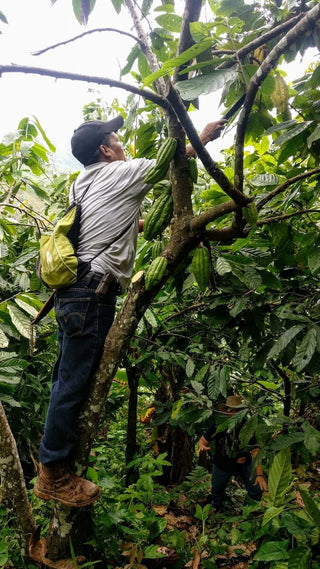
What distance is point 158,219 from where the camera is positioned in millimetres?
1344

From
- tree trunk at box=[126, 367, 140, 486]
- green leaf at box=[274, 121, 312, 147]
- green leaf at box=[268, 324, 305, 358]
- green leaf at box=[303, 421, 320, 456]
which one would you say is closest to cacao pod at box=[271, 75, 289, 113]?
green leaf at box=[274, 121, 312, 147]

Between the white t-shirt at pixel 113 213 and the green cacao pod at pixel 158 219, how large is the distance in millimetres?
211

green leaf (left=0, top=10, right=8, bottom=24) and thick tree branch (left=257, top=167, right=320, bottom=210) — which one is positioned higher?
green leaf (left=0, top=10, right=8, bottom=24)

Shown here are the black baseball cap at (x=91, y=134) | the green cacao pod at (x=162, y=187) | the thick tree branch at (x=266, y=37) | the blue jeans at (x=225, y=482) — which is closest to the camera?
the thick tree branch at (x=266, y=37)

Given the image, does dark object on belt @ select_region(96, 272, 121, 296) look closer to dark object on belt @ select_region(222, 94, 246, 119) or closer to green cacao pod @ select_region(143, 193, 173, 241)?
green cacao pod @ select_region(143, 193, 173, 241)

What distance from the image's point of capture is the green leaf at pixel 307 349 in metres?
1.24

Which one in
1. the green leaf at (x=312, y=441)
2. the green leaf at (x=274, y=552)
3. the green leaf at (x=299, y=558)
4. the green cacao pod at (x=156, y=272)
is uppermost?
the green cacao pod at (x=156, y=272)

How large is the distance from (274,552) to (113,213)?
1280 mm

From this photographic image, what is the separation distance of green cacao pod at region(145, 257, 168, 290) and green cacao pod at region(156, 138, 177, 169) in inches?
12.4

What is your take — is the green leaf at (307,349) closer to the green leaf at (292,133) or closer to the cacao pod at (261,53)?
the green leaf at (292,133)

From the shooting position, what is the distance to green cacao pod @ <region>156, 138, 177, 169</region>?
1.27 meters

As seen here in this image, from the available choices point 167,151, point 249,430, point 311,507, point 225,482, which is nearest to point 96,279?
point 167,151

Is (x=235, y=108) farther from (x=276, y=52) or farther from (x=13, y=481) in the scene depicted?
(x=13, y=481)

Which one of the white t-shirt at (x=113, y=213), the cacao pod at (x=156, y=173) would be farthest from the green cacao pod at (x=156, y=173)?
the white t-shirt at (x=113, y=213)
